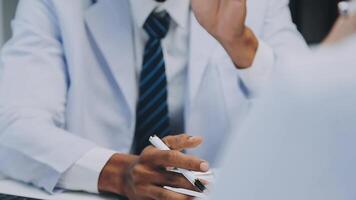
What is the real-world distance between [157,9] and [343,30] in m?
0.69

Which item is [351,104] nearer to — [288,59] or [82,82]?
[288,59]

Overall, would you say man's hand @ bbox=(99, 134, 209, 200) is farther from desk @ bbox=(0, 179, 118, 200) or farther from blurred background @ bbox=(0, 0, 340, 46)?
blurred background @ bbox=(0, 0, 340, 46)

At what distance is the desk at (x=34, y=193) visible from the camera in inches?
26.6

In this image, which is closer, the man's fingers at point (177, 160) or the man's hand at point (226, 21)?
the man's fingers at point (177, 160)

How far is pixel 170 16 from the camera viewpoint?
91cm

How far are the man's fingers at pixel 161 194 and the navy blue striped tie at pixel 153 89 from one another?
0.25 m

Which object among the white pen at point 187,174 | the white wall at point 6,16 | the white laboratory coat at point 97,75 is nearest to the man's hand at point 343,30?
the white pen at point 187,174

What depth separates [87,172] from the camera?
70 centimetres

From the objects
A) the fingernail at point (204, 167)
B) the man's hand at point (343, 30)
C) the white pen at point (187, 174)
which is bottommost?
the white pen at point (187, 174)

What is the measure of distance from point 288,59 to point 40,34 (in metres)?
0.73

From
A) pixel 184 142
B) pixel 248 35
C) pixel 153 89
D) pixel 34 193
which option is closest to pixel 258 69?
pixel 248 35

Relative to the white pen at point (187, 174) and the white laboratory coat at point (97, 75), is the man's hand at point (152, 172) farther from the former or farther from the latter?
the white laboratory coat at point (97, 75)

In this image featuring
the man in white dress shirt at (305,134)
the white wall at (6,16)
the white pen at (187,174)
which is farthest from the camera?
the white wall at (6,16)

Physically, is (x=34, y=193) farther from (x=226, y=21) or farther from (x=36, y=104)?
(x=226, y=21)
